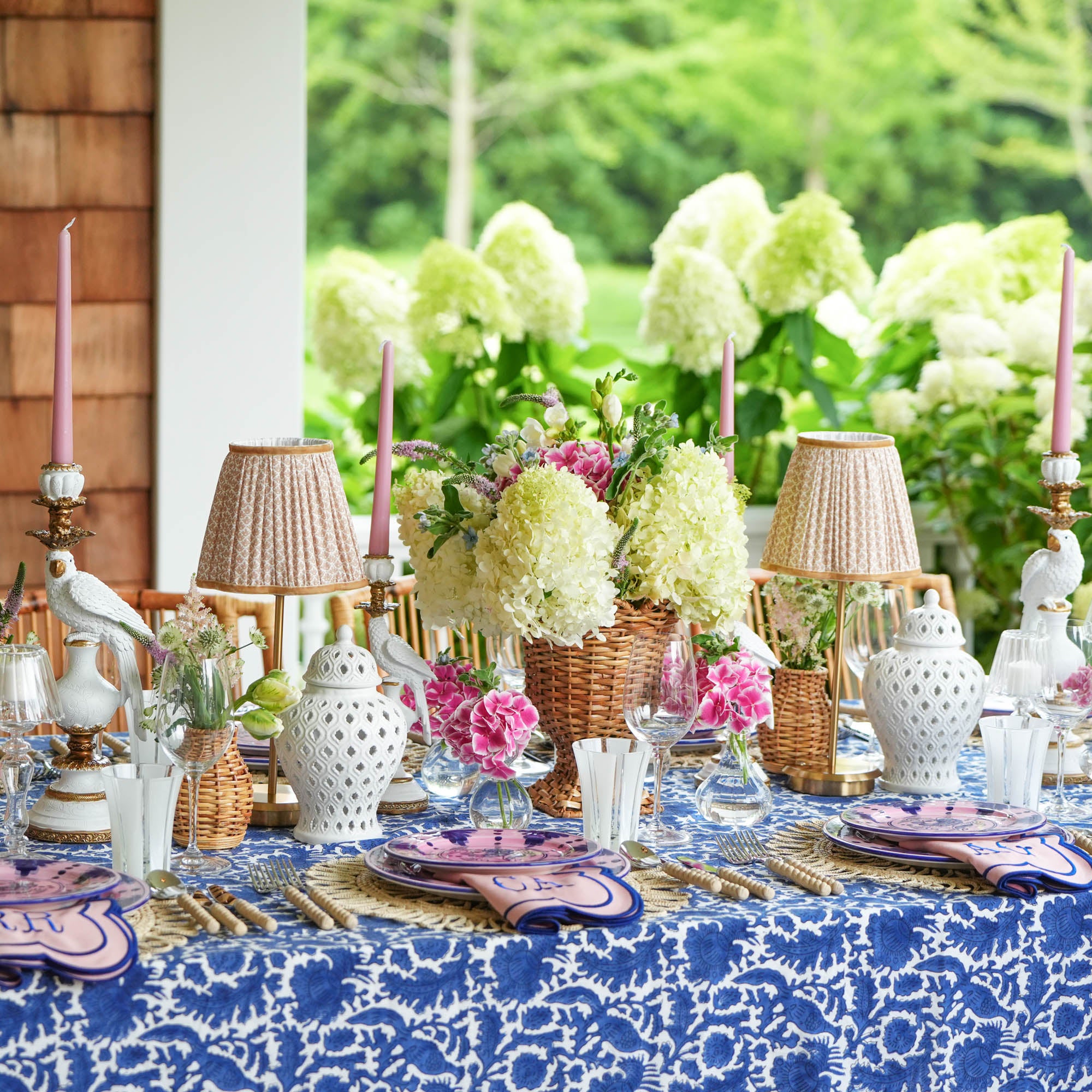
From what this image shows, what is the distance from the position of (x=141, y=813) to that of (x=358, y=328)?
84.4 inches

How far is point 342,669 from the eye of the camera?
1.56m

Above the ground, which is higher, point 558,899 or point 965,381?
point 965,381

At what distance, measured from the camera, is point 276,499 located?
163cm

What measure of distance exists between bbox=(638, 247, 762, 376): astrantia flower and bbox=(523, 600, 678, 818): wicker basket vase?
1776 mm

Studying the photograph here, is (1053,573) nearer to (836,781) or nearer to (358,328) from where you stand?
(836,781)

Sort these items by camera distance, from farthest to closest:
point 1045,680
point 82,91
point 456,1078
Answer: point 82,91 → point 1045,680 → point 456,1078

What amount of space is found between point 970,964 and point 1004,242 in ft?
8.47

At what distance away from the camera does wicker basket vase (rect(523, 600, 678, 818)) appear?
1.64 m

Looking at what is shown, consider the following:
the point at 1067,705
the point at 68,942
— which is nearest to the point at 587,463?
the point at 1067,705

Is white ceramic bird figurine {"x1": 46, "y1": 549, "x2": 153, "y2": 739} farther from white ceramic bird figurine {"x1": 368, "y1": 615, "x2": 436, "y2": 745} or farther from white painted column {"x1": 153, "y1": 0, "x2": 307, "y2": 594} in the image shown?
white painted column {"x1": 153, "y1": 0, "x2": 307, "y2": 594}

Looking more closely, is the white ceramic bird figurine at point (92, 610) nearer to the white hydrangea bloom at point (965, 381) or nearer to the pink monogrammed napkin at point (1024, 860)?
the pink monogrammed napkin at point (1024, 860)

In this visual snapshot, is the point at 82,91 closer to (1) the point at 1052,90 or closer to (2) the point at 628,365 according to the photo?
(2) the point at 628,365

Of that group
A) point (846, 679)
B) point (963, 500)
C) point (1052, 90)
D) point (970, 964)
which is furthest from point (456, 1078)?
point (1052, 90)

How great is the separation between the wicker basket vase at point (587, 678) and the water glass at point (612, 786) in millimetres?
124
